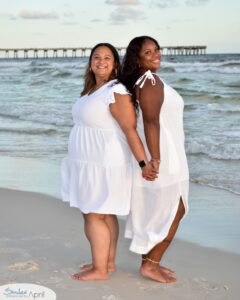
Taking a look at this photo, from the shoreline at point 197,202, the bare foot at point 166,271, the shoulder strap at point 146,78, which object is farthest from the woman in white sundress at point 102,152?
the shoreline at point 197,202

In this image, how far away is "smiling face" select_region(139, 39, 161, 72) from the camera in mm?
3725

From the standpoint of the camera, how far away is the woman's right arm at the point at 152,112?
11.8 feet

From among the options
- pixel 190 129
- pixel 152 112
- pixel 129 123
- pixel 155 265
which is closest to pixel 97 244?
pixel 155 265

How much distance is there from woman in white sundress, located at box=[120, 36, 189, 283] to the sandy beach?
286 mm

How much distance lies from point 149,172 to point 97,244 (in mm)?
648

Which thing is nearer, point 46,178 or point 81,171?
point 81,171

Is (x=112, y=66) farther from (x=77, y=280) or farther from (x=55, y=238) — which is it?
(x=55, y=238)

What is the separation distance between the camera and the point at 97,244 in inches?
157

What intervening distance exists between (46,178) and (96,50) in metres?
3.78

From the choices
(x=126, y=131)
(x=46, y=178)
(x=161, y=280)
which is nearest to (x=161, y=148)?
(x=126, y=131)

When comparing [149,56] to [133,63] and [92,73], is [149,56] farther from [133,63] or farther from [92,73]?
[92,73]

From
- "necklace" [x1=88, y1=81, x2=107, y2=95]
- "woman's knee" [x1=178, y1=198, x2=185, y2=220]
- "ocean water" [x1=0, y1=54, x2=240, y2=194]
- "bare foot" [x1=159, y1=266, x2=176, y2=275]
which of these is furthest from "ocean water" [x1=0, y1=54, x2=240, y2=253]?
"necklace" [x1=88, y1=81, x2=107, y2=95]

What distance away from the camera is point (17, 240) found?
491cm

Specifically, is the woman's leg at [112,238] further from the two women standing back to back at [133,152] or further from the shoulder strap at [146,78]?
the shoulder strap at [146,78]
